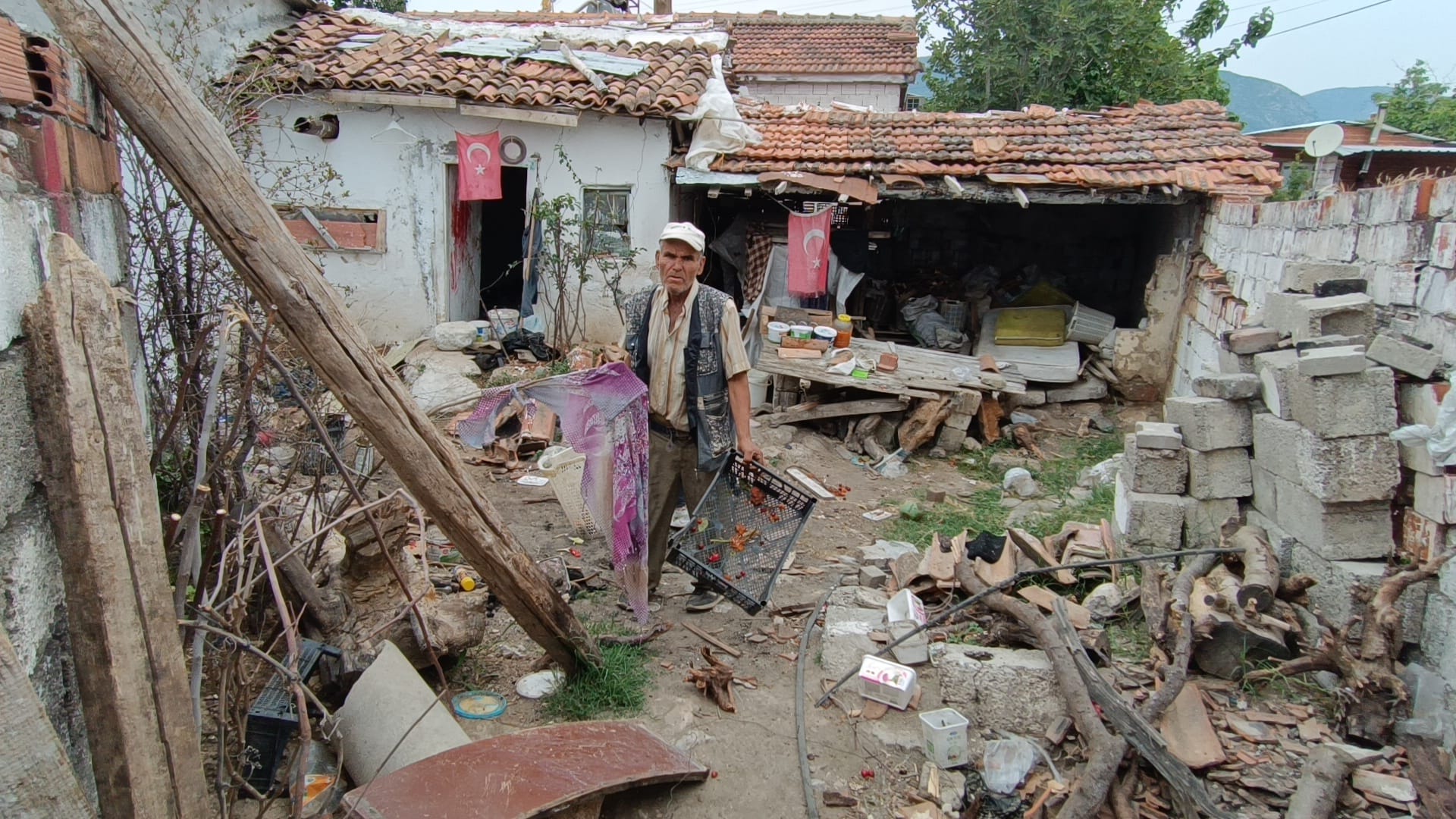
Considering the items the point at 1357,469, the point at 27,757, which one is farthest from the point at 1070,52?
the point at 27,757

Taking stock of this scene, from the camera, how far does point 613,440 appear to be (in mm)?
3926

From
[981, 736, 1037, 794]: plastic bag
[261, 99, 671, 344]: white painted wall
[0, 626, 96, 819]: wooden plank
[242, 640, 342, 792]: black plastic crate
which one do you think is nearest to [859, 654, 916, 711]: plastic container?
[981, 736, 1037, 794]: plastic bag

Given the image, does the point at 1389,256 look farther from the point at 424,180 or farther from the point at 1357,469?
the point at 424,180

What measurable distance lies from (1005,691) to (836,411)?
16.3ft

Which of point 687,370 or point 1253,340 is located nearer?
point 687,370

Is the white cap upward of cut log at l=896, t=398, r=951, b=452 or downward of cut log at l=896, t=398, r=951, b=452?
upward

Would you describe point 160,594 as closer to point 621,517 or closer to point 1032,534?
point 621,517

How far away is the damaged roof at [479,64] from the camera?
9.41m

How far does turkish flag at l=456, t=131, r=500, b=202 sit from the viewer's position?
966cm

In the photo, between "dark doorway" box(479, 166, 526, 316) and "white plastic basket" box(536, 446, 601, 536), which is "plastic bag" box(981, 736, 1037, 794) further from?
"dark doorway" box(479, 166, 526, 316)

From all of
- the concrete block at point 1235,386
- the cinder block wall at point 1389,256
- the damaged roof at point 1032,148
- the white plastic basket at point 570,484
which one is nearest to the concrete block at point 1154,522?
the concrete block at point 1235,386

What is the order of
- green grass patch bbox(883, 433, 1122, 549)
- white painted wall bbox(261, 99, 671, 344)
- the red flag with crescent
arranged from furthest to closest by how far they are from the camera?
white painted wall bbox(261, 99, 671, 344) → the red flag with crescent → green grass patch bbox(883, 433, 1122, 549)

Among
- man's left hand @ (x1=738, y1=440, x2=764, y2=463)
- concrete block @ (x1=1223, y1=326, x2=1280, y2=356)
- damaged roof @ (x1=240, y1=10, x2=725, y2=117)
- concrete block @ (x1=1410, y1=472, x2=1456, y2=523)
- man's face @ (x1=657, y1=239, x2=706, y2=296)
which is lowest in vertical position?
man's left hand @ (x1=738, y1=440, x2=764, y2=463)

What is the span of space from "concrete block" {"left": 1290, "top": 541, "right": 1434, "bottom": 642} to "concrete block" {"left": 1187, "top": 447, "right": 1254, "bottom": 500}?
0.65 m
